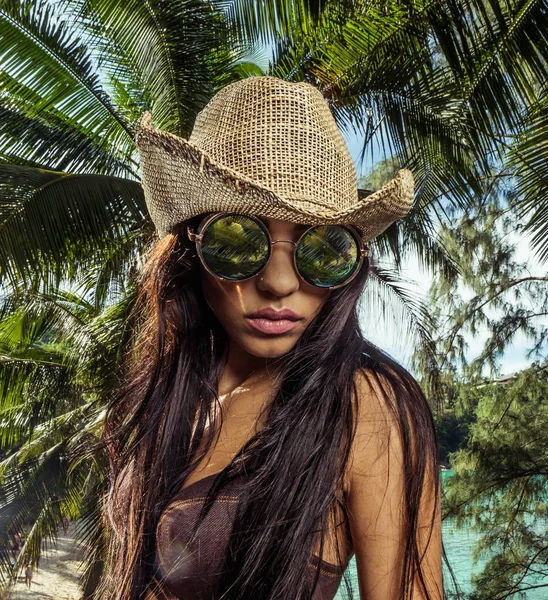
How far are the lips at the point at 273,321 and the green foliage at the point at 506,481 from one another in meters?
7.93

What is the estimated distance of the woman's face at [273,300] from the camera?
123 centimetres

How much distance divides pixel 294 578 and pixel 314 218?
58 centimetres

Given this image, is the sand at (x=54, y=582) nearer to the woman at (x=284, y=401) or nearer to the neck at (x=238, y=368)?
the neck at (x=238, y=368)

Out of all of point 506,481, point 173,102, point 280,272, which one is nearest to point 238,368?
point 280,272

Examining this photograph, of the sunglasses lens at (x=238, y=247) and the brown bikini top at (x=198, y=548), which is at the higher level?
the sunglasses lens at (x=238, y=247)

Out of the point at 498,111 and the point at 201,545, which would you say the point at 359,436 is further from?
the point at 498,111

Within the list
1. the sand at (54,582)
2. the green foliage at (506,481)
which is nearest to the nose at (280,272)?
the green foliage at (506,481)

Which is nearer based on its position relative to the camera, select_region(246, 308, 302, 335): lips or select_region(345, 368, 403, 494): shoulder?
select_region(345, 368, 403, 494): shoulder

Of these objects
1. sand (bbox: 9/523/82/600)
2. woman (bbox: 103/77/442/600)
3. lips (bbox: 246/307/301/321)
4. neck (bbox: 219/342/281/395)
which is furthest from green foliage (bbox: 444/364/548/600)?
sand (bbox: 9/523/82/600)

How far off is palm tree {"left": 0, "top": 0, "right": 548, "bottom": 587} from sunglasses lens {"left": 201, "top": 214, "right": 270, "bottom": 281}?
3244mm

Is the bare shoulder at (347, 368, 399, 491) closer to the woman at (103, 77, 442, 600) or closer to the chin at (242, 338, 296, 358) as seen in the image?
the woman at (103, 77, 442, 600)

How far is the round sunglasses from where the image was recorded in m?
1.23

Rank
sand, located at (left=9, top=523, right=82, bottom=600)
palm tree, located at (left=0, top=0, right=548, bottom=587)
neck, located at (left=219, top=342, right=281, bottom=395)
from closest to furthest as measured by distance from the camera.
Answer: neck, located at (left=219, top=342, right=281, bottom=395), palm tree, located at (left=0, top=0, right=548, bottom=587), sand, located at (left=9, top=523, right=82, bottom=600)

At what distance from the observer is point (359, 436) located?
1.18 metres
